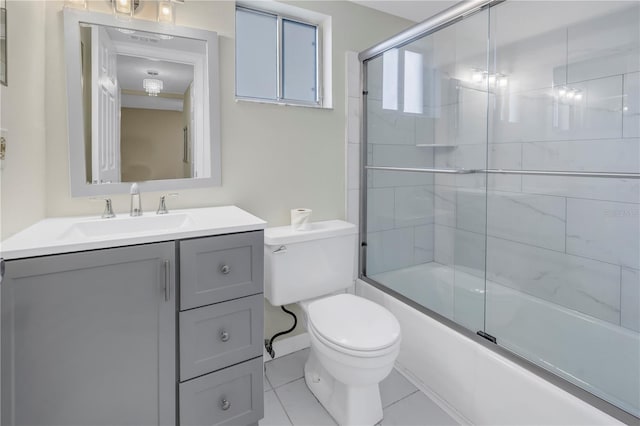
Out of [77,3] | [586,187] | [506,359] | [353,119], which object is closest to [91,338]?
[77,3]

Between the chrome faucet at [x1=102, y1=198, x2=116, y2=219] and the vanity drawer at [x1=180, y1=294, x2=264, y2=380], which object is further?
the chrome faucet at [x1=102, y1=198, x2=116, y2=219]

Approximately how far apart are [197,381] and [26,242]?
0.74 metres

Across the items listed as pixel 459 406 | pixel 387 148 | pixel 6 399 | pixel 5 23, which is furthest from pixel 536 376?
pixel 5 23

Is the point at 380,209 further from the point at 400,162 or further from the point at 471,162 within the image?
the point at 471,162

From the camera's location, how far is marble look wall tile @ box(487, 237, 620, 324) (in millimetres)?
1717

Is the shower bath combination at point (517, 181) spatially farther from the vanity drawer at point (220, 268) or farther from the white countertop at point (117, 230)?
the white countertop at point (117, 230)

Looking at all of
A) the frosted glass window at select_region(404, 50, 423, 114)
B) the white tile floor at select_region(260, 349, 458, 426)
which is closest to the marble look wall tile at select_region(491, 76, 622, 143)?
the frosted glass window at select_region(404, 50, 423, 114)

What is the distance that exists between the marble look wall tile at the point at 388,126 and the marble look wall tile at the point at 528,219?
65 cm

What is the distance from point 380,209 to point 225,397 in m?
1.47

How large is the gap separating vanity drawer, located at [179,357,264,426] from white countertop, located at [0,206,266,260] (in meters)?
0.56

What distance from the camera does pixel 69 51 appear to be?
144cm

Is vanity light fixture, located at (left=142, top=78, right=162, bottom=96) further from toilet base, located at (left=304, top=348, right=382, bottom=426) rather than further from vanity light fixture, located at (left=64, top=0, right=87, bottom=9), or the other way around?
toilet base, located at (left=304, top=348, right=382, bottom=426)

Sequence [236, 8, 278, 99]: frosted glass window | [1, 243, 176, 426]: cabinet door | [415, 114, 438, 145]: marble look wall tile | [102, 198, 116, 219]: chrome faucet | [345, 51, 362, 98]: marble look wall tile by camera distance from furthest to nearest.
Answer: [415, 114, 438, 145]: marble look wall tile < [345, 51, 362, 98]: marble look wall tile < [236, 8, 278, 99]: frosted glass window < [102, 198, 116, 219]: chrome faucet < [1, 243, 176, 426]: cabinet door

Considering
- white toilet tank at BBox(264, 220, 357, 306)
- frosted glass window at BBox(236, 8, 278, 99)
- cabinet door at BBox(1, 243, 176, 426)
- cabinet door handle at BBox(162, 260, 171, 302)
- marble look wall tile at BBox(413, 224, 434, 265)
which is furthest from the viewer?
marble look wall tile at BBox(413, 224, 434, 265)
